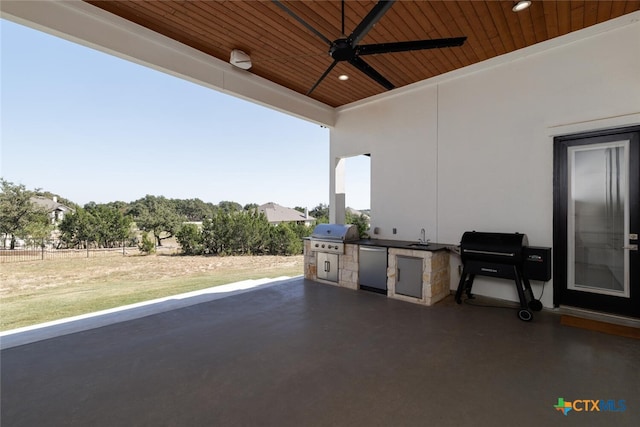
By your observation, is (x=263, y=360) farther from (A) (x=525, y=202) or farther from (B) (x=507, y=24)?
(B) (x=507, y=24)

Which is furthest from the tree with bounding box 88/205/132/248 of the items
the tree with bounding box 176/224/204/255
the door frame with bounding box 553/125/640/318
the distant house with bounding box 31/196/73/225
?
the door frame with bounding box 553/125/640/318

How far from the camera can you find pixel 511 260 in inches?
120

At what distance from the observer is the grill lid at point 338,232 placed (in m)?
4.38

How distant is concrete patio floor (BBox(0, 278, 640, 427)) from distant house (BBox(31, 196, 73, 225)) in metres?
5.44

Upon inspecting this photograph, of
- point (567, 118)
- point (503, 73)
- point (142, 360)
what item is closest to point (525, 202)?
point (567, 118)

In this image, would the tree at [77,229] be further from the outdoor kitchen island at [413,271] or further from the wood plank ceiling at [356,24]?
the outdoor kitchen island at [413,271]

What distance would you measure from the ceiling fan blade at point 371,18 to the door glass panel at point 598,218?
303 centimetres

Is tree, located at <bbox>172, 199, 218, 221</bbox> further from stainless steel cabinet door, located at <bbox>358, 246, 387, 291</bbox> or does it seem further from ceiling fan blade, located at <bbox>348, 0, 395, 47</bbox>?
ceiling fan blade, located at <bbox>348, 0, 395, 47</bbox>

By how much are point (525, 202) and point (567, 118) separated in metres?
1.08

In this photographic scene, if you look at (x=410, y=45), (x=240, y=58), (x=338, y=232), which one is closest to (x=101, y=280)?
(x=338, y=232)

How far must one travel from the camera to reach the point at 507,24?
9.45ft

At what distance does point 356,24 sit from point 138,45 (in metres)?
2.54

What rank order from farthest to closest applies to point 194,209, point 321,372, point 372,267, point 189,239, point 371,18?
point 194,209, point 189,239, point 372,267, point 321,372, point 371,18

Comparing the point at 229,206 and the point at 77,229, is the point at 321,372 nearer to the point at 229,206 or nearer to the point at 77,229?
the point at 77,229
